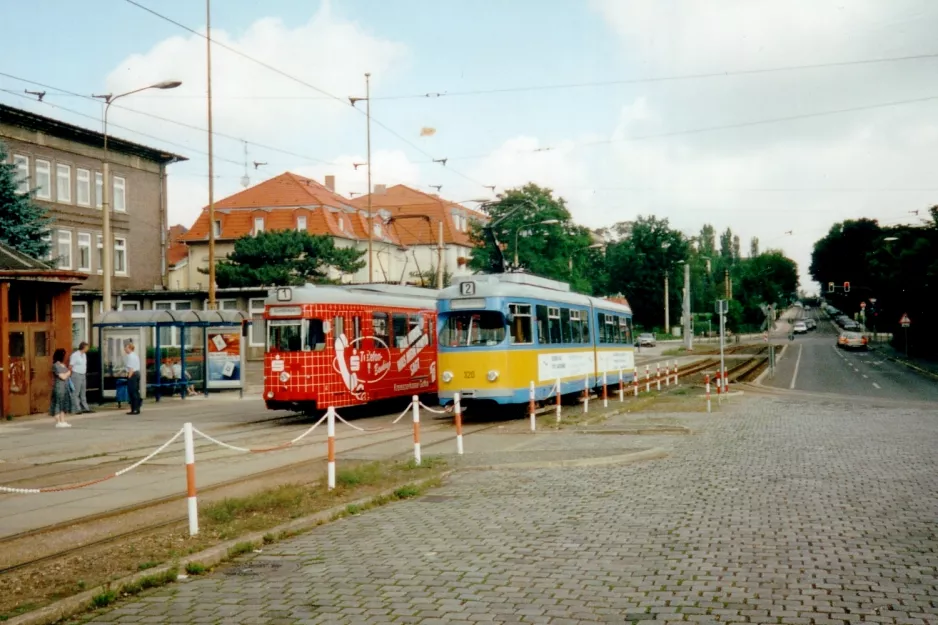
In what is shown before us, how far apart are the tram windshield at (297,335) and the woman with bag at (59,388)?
14.5ft

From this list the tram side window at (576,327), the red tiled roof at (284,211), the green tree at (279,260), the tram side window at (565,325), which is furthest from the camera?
the red tiled roof at (284,211)

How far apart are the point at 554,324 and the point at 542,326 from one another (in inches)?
40.9

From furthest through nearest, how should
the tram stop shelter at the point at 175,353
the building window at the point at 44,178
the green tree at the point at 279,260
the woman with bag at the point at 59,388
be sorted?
the green tree at the point at 279,260, the building window at the point at 44,178, the tram stop shelter at the point at 175,353, the woman with bag at the point at 59,388

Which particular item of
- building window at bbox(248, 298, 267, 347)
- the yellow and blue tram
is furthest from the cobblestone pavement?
building window at bbox(248, 298, 267, 347)

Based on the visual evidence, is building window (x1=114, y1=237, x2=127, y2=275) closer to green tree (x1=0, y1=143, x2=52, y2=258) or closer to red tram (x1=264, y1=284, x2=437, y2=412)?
green tree (x1=0, y1=143, x2=52, y2=258)

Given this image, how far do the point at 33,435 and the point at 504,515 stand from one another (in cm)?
1368

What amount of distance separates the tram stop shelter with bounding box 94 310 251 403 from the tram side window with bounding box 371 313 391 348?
6.91 metres

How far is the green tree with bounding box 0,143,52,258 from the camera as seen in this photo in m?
33.9

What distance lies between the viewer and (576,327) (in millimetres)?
26016

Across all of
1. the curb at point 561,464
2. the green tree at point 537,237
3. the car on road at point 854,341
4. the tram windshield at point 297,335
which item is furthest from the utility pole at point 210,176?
the car on road at point 854,341

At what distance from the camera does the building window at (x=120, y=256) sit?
48.1 meters

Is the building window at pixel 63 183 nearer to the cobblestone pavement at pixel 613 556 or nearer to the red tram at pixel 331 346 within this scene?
the red tram at pixel 331 346

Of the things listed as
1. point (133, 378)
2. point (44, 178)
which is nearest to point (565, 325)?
point (133, 378)

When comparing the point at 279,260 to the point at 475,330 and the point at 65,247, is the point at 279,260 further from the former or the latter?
the point at 475,330
